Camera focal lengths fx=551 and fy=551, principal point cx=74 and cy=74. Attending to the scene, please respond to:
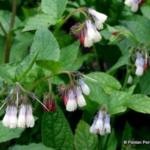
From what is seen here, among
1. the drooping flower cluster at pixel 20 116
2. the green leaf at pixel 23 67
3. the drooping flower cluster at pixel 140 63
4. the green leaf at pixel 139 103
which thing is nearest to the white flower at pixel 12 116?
the drooping flower cluster at pixel 20 116

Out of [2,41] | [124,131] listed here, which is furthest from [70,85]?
[2,41]

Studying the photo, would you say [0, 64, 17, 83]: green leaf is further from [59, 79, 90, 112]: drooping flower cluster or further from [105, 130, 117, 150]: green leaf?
[105, 130, 117, 150]: green leaf

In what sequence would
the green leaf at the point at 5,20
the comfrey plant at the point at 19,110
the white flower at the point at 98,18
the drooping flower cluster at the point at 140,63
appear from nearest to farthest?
the comfrey plant at the point at 19,110
the white flower at the point at 98,18
the drooping flower cluster at the point at 140,63
the green leaf at the point at 5,20

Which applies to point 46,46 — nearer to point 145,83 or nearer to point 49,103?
point 49,103

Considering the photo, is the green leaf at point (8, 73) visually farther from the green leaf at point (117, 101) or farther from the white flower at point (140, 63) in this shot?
the white flower at point (140, 63)

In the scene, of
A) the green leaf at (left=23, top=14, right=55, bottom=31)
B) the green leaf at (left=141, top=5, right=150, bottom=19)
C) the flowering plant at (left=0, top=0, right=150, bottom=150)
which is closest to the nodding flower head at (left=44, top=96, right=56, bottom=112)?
the flowering plant at (left=0, top=0, right=150, bottom=150)

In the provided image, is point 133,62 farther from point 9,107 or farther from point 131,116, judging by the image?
point 9,107
